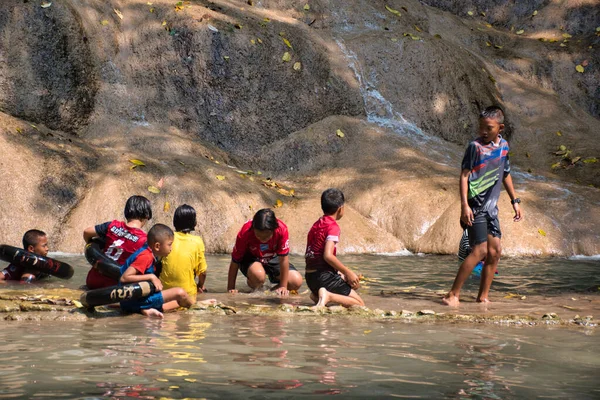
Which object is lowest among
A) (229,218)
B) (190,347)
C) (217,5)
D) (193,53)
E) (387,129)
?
(190,347)

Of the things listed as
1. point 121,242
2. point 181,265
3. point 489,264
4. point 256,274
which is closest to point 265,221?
point 256,274

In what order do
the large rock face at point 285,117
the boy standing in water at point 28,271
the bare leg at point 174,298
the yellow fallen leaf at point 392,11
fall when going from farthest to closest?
the yellow fallen leaf at point 392,11, the large rock face at point 285,117, the boy standing in water at point 28,271, the bare leg at point 174,298

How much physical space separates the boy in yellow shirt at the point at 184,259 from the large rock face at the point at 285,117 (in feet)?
19.1

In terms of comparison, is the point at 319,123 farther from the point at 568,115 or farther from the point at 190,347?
the point at 190,347

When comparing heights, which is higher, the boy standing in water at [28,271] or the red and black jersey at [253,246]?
the red and black jersey at [253,246]

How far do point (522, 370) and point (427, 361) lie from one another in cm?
63

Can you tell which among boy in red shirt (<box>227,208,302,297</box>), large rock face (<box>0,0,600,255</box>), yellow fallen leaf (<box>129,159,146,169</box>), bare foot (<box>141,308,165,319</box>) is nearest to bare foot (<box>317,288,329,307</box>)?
boy in red shirt (<box>227,208,302,297</box>)

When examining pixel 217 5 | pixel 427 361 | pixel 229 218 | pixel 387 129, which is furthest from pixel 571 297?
pixel 217 5

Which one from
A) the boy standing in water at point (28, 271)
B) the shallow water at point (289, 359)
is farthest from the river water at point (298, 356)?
the boy standing in water at point (28, 271)

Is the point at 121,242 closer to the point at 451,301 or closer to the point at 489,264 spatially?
the point at 451,301

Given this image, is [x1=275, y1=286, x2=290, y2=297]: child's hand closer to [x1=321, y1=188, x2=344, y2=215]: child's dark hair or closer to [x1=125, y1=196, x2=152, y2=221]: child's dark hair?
[x1=321, y1=188, x2=344, y2=215]: child's dark hair

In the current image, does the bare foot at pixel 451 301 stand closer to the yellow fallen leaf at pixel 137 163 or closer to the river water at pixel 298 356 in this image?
the river water at pixel 298 356

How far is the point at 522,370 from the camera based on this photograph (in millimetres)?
5305

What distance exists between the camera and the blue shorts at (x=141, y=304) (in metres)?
7.52
